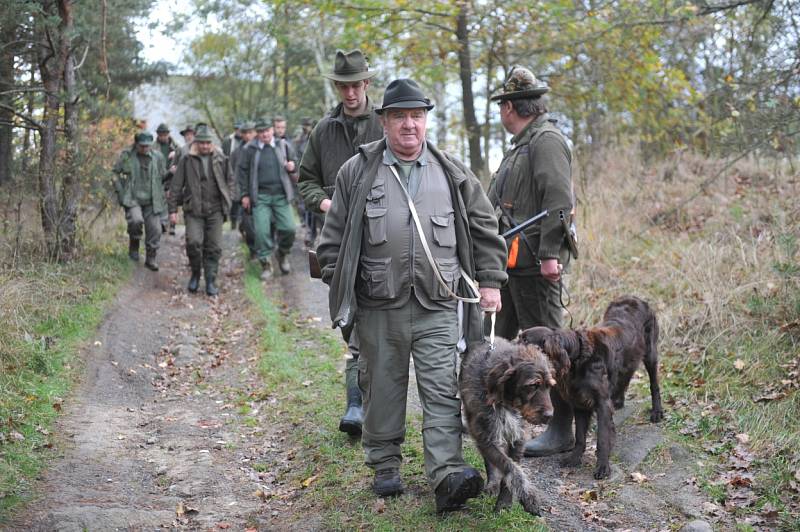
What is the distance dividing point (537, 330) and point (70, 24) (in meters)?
9.27

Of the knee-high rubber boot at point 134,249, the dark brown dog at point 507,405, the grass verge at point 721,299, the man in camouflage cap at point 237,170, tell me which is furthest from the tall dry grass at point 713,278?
the knee-high rubber boot at point 134,249

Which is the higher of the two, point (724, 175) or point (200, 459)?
point (724, 175)

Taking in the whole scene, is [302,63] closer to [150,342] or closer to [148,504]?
[150,342]

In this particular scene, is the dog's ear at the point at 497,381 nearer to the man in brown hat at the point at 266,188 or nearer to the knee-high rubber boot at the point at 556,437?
the knee-high rubber boot at the point at 556,437

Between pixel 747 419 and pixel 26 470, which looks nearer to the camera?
pixel 26 470

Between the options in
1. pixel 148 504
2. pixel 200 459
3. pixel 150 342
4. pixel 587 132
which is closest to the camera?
pixel 148 504

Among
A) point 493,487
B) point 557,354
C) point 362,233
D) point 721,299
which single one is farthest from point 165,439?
point 721,299

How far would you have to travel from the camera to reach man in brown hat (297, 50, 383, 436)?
6.37 metres

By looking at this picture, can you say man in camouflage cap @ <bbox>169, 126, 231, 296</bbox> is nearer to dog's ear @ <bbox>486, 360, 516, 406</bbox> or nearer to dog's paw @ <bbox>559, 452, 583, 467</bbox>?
dog's paw @ <bbox>559, 452, 583, 467</bbox>

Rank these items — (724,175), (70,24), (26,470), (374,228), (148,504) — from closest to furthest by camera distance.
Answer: (374,228)
(148,504)
(26,470)
(70,24)
(724,175)

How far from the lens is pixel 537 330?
5594mm

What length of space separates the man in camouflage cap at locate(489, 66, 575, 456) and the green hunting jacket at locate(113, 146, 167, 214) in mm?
9713

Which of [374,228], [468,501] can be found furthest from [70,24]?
[468,501]

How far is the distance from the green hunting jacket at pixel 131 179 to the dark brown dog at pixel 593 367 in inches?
406
